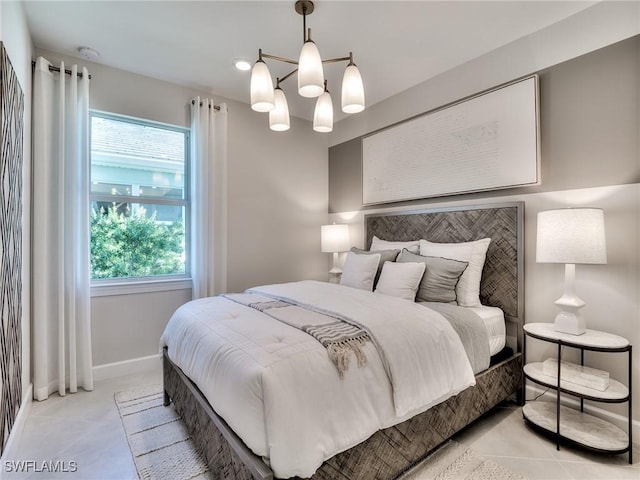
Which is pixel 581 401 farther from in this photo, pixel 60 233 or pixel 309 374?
pixel 60 233

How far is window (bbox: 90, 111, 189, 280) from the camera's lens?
293 cm

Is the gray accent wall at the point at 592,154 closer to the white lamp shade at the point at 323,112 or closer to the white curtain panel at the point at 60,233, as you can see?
the white lamp shade at the point at 323,112

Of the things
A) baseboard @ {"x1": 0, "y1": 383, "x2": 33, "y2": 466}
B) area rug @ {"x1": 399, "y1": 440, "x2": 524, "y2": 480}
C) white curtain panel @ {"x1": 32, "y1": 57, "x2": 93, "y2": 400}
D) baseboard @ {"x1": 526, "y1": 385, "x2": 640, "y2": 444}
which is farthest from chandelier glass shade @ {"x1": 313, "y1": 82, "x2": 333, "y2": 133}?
baseboard @ {"x1": 0, "y1": 383, "x2": 33, "y2": 466}

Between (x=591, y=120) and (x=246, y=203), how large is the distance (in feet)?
10.0

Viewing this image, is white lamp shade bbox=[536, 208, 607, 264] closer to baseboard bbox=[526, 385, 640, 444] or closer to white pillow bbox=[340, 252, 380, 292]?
baseboard bbox=[526, 385, 640, 444]

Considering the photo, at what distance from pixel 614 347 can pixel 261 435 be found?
6.25ft

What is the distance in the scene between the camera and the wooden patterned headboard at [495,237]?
2.44 m

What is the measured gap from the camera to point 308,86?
70.5 inches

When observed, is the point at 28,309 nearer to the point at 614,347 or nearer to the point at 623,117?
the point at 614,347

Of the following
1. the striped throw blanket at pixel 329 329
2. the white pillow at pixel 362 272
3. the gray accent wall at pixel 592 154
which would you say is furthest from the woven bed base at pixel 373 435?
the white pillow at pixel 362 272

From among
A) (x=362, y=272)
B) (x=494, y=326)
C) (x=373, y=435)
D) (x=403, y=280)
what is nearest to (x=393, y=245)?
(x=362, y=272)

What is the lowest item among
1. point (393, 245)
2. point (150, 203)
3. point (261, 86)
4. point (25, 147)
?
point (393, 245)

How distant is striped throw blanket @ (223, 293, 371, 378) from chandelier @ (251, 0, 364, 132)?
124 centimetres
